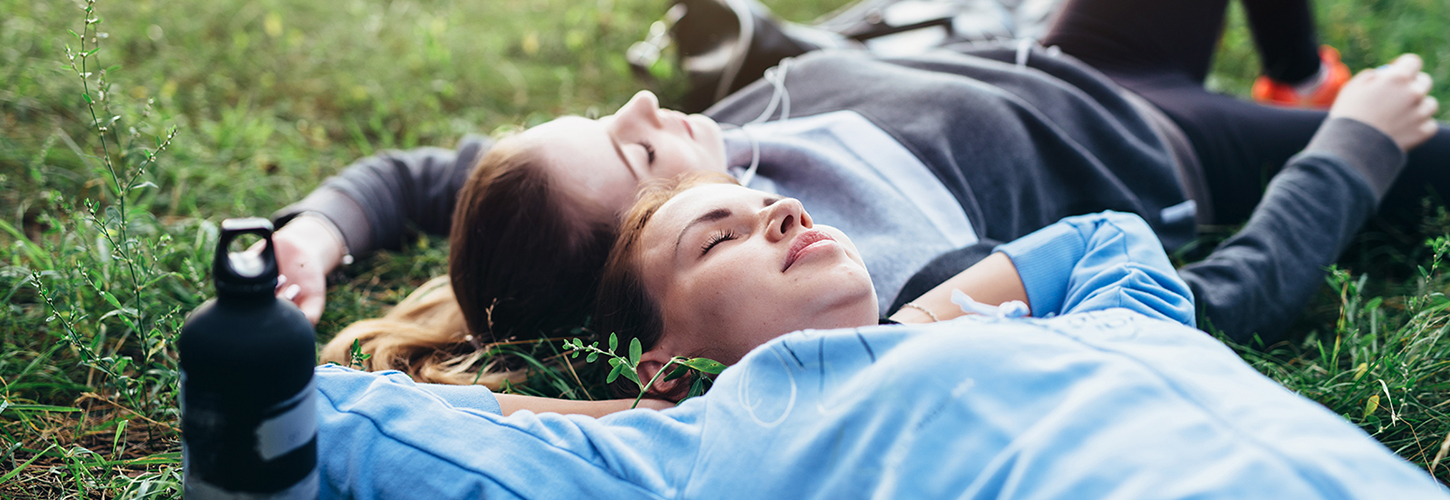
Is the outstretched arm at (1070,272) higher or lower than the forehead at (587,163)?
lower

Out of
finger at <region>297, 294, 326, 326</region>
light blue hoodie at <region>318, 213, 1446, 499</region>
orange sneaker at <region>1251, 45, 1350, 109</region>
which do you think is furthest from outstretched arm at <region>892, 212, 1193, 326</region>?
orange sneaker at <region>1251, 45, 1350, 109</region>

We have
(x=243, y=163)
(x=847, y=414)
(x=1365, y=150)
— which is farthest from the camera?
(x=243, y=163)

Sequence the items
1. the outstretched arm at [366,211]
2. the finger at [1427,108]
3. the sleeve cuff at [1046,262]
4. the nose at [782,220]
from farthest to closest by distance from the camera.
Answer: the finger at [1427,108] → the outstretched arm at [366,211] → the sleeve cuff at [1046,262] → the nose at [782,220]

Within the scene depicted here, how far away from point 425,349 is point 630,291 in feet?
1.98

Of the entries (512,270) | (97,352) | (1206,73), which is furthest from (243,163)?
(1206,73)

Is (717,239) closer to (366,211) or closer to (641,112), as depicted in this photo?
(641,112)

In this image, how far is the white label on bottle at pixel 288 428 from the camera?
0.91 metres

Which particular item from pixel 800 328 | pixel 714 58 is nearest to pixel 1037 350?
pixel 800 328

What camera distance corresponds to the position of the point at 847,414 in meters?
1.02

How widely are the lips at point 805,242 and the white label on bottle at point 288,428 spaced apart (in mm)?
693

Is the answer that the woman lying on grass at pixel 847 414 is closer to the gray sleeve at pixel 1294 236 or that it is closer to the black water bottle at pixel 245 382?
the black water bottle at pixel 245 382

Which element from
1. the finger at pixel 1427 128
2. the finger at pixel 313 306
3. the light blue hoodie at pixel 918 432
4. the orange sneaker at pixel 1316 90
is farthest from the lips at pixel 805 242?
the orange sneaker at pixel 1316 90

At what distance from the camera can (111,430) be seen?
1.64 m

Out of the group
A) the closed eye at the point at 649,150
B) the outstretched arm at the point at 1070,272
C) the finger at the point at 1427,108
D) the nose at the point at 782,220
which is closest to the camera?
the nose at the point at 782,220
